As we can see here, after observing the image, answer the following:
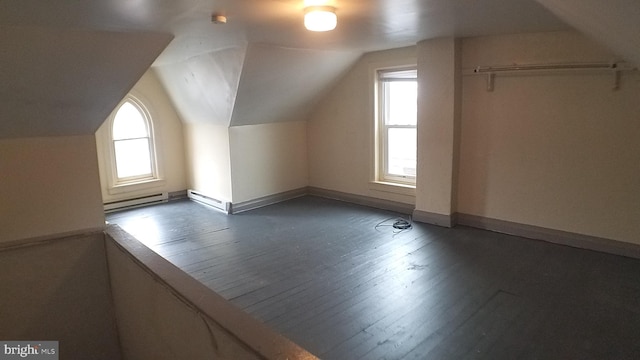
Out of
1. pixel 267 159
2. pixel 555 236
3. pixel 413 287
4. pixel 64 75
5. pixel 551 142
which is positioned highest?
pixel 64 75

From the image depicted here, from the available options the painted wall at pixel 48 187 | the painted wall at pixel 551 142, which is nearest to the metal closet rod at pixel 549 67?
the painted wall at pixel 551 142

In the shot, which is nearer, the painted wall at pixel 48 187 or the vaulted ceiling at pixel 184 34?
the vaulted ceiling at pixel 184 34

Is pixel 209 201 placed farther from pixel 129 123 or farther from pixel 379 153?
pixel 379 153

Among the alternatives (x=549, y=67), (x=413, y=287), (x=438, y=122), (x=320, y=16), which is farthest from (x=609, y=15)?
(x=438, y=122)

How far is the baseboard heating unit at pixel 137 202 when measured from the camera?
558 centimetres

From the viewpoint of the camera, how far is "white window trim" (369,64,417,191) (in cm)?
514

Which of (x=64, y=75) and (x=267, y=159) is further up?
(x=64, y=75)

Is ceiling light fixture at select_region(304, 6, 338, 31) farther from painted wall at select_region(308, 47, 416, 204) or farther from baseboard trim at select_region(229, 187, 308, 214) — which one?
baseboard trim at select_region(229, 187, 308, 214)

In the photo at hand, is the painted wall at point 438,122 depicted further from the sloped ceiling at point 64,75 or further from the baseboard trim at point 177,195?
the baseboard trim at point 177,195

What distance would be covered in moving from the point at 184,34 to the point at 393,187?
3.09 m

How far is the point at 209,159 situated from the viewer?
576cm

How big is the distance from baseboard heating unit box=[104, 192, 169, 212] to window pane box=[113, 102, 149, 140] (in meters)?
0.87

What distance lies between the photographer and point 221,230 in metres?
4.69

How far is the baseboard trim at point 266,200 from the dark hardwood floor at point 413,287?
0.47 m
